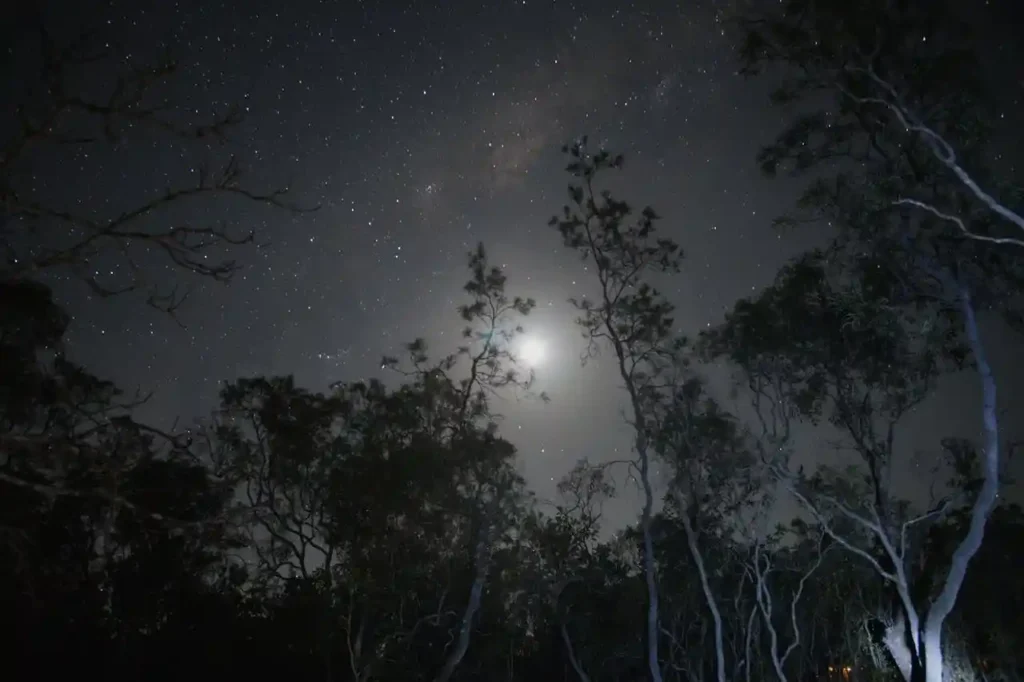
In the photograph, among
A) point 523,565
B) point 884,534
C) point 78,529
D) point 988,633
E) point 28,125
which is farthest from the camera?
point 988,633

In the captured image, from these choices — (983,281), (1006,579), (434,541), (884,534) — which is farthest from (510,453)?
(1006,579)

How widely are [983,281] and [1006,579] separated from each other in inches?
697

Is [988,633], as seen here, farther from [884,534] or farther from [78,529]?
[78,529]

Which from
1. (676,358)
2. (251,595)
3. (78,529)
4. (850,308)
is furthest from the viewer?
(251,595)

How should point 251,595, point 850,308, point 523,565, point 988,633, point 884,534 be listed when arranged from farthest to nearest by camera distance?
point 988,633, point 523,565, point 251,595, point 884,534, point 850,308

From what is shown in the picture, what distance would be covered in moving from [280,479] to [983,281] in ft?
53.3

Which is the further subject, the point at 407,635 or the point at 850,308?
the point at 407,635

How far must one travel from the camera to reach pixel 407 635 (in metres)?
19.1

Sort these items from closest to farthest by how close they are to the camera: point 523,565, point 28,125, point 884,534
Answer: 1. point 28,125
2. point 884,534
3. point 523,565

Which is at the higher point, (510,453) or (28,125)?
(510,453)

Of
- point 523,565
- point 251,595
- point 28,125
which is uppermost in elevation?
point 523,565

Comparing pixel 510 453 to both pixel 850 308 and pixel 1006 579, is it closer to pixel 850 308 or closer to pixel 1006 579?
pixel 850 308

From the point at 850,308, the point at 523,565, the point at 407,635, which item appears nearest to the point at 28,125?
the point at 850,308

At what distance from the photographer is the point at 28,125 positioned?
489cm
